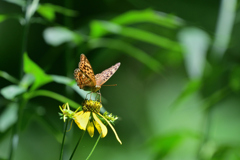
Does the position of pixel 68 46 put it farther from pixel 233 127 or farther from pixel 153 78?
pixel 233 127

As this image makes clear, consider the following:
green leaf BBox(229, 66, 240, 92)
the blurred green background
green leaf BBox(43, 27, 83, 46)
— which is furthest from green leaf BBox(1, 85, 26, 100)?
green leaf BBox(229, 66, 240, 92)

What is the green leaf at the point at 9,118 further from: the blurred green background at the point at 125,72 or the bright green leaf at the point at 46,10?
the bright green leaf at the point at 46,10

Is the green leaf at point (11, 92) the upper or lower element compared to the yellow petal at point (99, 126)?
upper

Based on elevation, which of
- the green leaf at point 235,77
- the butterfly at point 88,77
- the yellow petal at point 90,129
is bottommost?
the yellow petal at point 90,129

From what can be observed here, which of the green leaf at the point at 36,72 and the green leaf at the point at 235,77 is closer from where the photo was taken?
the green leaf at the point at 36,72

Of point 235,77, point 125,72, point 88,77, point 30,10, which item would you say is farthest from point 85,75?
point 125,72

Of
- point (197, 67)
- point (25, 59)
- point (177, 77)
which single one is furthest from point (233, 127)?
point (25, 59)

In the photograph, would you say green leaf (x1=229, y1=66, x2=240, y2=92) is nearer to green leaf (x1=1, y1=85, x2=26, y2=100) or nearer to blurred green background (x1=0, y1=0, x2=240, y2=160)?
blurred green background (x1=0, y1=0, x2=240, y2=160)

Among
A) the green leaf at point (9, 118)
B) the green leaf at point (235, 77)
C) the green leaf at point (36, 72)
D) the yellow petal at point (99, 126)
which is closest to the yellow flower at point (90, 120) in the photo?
the yellow petal at point (99, 126)
